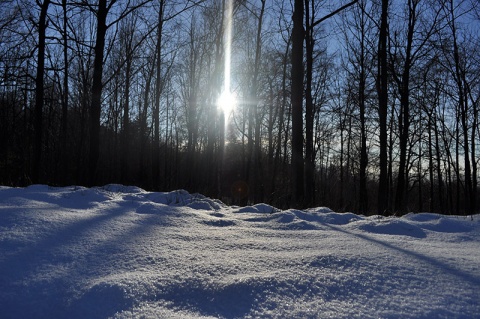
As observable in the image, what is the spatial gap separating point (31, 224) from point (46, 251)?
1.57 feet

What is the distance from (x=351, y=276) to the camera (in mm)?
1363

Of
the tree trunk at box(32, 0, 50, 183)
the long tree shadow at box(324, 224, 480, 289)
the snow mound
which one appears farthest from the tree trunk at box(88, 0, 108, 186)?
the long tree shadow at box(324, 224, 480, 289)

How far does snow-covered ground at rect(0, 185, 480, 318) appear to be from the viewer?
1065mm

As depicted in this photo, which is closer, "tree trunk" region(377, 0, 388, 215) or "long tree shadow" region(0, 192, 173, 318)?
"long tree shadow" region(0, 192, 173, 318)

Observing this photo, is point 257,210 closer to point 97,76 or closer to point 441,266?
point 441,266

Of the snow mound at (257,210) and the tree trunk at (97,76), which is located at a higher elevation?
the tree trunk at (97,76)

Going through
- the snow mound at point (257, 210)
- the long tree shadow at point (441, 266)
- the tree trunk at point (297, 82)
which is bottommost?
the long tree shadow at point (441, 266)

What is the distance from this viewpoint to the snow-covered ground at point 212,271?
1065 mm

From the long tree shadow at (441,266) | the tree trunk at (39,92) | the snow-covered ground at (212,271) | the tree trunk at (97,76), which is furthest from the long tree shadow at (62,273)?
the tree trunk at (39,92)

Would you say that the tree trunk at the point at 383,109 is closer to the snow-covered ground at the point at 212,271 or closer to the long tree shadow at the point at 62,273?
the snow-covered ground at the point at 212,271

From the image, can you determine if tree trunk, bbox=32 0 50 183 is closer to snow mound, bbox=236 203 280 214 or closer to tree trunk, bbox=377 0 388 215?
snow mound, bbox=236 203 280 214

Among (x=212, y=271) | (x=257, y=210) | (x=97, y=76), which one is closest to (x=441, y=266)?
(x=212, y=271)

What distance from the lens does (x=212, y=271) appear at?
1376 mm

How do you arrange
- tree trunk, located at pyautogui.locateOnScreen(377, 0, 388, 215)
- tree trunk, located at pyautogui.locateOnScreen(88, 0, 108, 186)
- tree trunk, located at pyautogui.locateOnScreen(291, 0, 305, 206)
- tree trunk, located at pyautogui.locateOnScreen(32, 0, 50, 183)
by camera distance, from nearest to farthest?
tree trunk, located at pyautogui.locateOnScreen(291, 0, 305, 206), tree trunk, located at pyautogui.locateOnScreen(88, 0, 108, 186), tree trunk, located at pyautogui.locateOnScreen(32, 0, 50, 183), tree trunk, located at pyautogui.locateOnScreen(377, 0, 388, 215)
